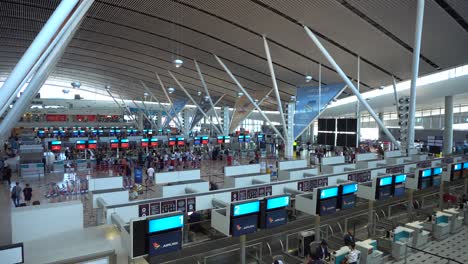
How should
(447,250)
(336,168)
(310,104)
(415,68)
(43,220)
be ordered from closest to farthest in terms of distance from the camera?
1. (43,220)
2. (447,250)
3. (336,168)
4. (415,68)
5. (310,104)

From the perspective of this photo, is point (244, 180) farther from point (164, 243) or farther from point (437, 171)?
point (437, 171)

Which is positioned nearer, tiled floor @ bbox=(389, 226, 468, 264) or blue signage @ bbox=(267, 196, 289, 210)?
blue signage @ bbox=(267, 196, 289, 210)

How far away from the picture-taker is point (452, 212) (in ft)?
35.7

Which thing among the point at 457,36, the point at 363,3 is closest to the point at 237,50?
the point at 363,3

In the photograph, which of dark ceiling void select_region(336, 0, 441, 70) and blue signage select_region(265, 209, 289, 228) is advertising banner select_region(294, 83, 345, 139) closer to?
dark ceiling void select_region(336, 0, 441, 70)

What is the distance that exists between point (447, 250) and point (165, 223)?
867 cm

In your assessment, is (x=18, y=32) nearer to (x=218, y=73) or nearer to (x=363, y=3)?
(x=218, y=73)

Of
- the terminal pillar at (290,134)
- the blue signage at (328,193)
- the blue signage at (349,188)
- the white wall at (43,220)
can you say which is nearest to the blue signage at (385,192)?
the blue signage at (349,188)

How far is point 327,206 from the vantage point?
848 cm

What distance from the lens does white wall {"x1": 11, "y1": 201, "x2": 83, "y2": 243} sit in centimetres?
525

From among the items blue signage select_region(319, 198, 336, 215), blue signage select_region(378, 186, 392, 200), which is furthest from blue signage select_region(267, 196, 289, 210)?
blue signage select_region(378, 186, 392, 200)

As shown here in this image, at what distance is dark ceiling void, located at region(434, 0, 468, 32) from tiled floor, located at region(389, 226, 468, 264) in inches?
362

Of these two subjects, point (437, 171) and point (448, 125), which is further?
point (448, 125)

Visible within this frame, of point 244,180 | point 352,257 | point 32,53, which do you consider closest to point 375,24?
point 244,180
